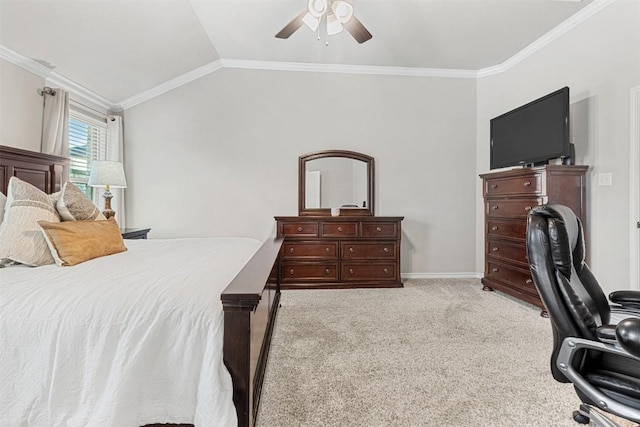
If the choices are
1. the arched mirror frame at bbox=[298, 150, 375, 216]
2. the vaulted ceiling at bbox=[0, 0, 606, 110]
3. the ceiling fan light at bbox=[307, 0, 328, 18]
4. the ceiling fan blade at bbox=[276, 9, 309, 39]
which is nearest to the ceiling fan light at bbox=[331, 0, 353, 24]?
the ceiling fan light at bbox=[307, 0, 328, 18]

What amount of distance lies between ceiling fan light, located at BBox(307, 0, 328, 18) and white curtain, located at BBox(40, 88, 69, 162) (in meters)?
2.62

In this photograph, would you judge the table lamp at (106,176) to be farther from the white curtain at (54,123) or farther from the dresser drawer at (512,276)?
the dresser drawer at (512,276)

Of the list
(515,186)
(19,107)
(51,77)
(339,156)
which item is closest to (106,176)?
(19,107)

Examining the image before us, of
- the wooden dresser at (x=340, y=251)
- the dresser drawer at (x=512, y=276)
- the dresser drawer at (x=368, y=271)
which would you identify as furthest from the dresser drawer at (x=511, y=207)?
the dresser drawer at (x=368, y=271)

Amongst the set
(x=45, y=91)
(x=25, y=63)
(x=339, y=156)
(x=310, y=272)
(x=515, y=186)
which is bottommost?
(x=310, y=272)

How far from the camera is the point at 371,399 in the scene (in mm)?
1650

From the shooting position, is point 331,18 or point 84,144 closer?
point 331,18

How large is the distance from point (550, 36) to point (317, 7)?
9.05ft

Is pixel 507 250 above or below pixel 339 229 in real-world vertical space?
below

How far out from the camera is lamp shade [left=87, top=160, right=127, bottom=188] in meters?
3.24

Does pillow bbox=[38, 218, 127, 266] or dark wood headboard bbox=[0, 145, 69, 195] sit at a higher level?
dark wood headboard bbox=[0, 145, 69, 195]

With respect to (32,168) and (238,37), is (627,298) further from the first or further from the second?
(32,168)

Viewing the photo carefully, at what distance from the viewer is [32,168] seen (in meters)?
2.67

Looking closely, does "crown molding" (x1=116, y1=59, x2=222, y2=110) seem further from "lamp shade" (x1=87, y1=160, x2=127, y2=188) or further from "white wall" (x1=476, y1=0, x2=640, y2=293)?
"white wall" (x1=476, y1=0, x2=640, y2=293)
